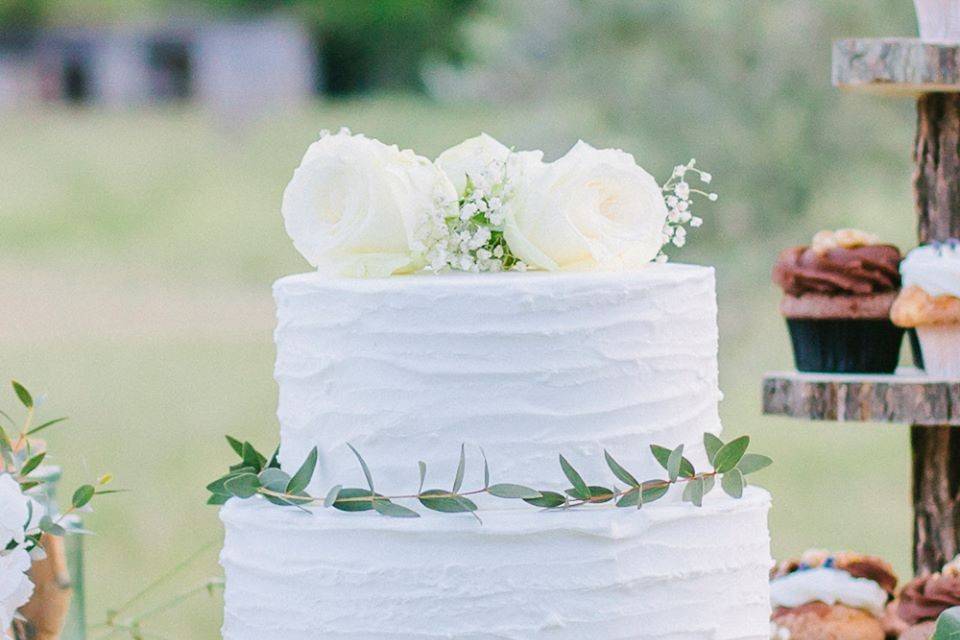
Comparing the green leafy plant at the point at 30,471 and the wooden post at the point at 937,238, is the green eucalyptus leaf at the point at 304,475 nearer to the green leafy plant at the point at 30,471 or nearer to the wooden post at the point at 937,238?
the green leafy plant at the point at 30,471

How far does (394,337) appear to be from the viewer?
1.34m

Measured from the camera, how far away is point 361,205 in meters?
1.40

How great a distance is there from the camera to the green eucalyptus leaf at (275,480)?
1.41 m

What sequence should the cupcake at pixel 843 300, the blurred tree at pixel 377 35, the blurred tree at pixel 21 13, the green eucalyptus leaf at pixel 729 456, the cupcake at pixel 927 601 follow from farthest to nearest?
1. the blurred tree at pixel 21 13
2. the blurred tree at pixel 377 35
3. the cupcake at pixel 843 300
4. the cupcake at pixel 927 601
5. the green eucalyptus leaf at pixel 729 456

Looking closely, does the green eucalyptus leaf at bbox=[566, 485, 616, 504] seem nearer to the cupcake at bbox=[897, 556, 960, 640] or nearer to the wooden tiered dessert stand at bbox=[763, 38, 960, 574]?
the cupcake at bbox=[897, 556, 960, 640]

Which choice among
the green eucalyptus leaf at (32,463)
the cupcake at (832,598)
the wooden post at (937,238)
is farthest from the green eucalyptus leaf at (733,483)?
the wooden post at (937,238)

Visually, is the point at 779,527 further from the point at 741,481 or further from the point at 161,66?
the point at 161,66

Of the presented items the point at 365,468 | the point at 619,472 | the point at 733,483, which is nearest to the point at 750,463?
the point at 733,483

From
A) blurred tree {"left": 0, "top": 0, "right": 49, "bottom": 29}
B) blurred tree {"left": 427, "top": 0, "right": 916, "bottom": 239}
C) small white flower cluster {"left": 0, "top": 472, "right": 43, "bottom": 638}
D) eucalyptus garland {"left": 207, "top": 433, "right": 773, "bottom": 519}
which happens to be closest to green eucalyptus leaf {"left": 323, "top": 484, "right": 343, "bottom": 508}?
eucalyptus garland {"left": 207, "top": 433, "right": 773, "bottom": 519}

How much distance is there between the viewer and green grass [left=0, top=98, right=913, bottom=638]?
21.2 ft

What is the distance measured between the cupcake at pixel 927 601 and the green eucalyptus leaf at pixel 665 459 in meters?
0.60

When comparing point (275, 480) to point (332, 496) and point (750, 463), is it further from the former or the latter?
point (750, 463)

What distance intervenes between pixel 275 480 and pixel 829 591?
0.94m

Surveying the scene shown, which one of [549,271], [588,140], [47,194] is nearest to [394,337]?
[549,271]
